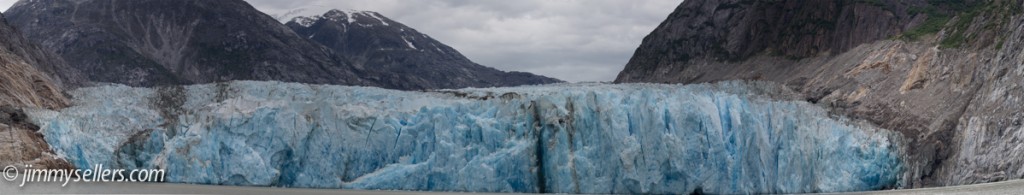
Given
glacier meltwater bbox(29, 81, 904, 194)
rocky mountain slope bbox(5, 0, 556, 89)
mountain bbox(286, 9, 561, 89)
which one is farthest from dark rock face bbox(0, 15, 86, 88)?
mountain bbox(286, 9, 561, 89)

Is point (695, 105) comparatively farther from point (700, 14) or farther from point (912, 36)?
point (700, 14)

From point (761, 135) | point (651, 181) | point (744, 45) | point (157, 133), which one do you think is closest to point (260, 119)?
point (157, 133)

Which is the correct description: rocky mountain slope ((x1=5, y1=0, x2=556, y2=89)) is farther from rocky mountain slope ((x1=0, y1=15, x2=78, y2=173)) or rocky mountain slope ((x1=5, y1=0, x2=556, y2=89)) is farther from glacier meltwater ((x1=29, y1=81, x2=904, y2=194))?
glacier meltwater ((x1=29, y1=81, x2=904, y2=194))

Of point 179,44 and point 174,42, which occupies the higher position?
point 174,42

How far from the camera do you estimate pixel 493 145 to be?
40781mm

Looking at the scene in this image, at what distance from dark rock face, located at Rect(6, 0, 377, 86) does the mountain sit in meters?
33.2

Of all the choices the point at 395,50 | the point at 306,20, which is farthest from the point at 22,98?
the point at 306,20

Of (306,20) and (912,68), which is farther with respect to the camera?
(306,20)

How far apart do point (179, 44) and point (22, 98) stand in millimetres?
91085

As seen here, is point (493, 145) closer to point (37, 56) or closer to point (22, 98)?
point (22, 98)

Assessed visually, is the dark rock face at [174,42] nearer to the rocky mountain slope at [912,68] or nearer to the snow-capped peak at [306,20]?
the snow-capped peak at [306,20]

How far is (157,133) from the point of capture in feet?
137

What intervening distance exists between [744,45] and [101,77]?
6339cm

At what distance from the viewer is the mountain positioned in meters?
170
